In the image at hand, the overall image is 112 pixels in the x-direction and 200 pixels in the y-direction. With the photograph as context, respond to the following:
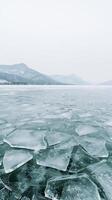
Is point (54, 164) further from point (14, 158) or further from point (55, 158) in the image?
point (14, 158)

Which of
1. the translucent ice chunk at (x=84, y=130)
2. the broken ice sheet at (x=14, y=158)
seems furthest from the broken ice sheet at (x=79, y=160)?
the translucent ice chunk at (x=84, y=130)

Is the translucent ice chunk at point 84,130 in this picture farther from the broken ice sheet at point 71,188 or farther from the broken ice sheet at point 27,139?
the broken ice sheet at point 71,188

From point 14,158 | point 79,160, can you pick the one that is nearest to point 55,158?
point 79,160

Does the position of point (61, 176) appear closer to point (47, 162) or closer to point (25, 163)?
point (47, 162)

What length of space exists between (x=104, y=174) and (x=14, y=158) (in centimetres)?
79

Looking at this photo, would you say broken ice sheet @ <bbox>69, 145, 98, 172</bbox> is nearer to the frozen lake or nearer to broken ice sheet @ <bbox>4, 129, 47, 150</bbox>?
the frozen lake

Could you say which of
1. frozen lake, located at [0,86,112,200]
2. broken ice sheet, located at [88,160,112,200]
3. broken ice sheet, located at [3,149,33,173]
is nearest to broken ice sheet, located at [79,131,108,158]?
frozen lake, located at [0,86,112,200]

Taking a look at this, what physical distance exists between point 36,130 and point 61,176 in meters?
1.19

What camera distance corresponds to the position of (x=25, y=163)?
139 cm

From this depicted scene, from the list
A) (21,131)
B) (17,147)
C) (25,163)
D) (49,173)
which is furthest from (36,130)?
(49,173)

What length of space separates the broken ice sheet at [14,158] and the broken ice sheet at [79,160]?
0.40 m

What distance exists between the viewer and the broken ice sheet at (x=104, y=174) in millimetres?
1083

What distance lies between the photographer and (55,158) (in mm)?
1461

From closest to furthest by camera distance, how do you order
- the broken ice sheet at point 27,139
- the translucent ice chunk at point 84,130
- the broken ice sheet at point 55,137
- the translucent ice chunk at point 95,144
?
1. the translucent ice chunk at point 95,144
2. the broken ice sheet at point 27,139
3. the broken ice sheet at point 55,137
4. the translucent ice chunk at point 84,130
